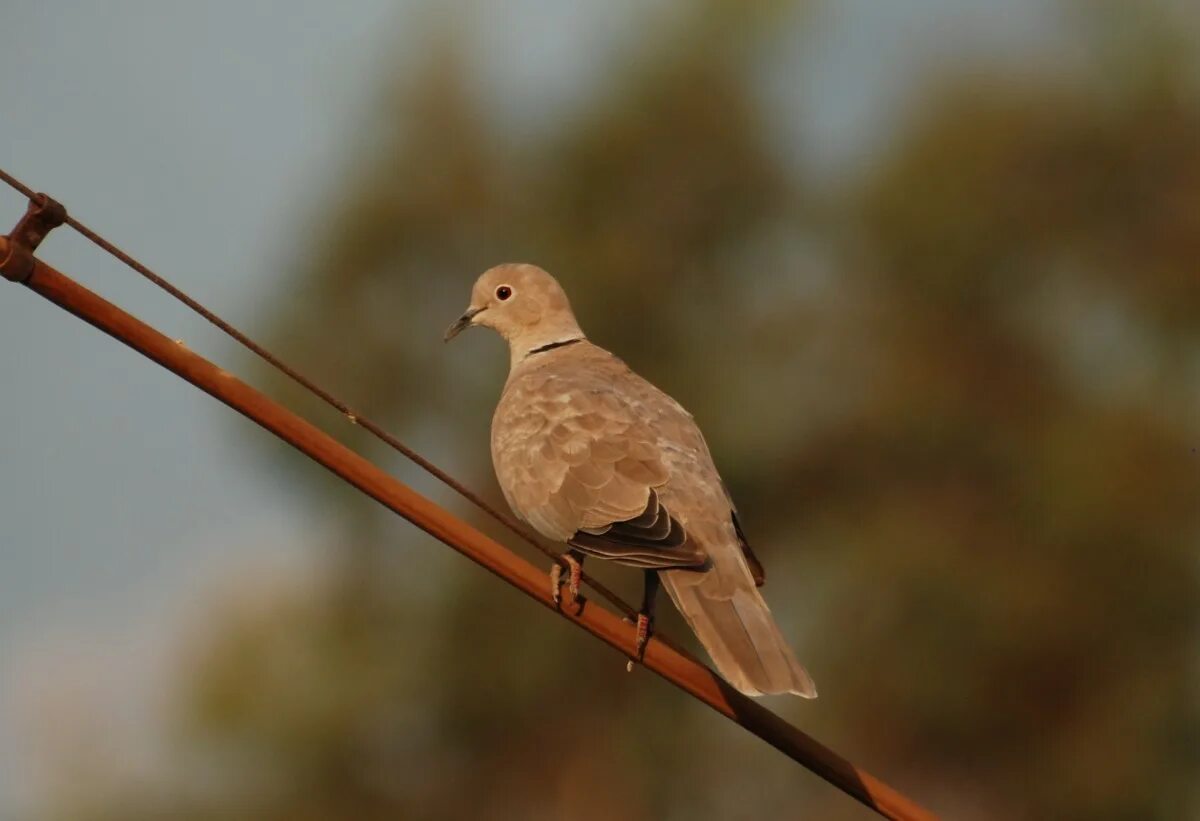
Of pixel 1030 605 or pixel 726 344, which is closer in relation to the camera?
pixel 1030 605

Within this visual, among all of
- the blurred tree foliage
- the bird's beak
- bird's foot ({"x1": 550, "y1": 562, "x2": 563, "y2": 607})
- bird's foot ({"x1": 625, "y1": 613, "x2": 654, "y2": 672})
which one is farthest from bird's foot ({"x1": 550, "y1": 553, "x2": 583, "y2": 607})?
the blurred tree foliage

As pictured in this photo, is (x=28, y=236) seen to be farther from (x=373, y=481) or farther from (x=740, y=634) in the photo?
(x=740, y=634)

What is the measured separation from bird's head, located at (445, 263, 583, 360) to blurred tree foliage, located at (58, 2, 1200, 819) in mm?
6671

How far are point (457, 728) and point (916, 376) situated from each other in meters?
5.16

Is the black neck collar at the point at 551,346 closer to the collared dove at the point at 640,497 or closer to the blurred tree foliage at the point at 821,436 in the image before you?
the collared dove at the point at 640,497

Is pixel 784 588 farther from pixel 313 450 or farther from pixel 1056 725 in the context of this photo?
pixel 313 450

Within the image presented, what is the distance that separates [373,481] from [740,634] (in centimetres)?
114

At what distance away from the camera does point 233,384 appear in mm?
4008

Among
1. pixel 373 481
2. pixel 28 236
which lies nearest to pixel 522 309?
pixel 373 481

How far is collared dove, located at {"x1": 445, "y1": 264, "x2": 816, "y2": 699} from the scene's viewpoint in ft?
15.6

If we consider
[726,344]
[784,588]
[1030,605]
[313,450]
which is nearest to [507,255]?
[726,344]

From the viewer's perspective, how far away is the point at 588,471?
5.26 metres

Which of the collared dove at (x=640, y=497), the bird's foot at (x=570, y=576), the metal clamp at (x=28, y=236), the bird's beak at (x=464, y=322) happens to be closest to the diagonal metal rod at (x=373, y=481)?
the metal clamp at (x=28, y=236)

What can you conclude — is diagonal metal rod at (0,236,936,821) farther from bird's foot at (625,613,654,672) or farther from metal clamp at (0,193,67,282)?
bird's foot at (625,613,654,672)
